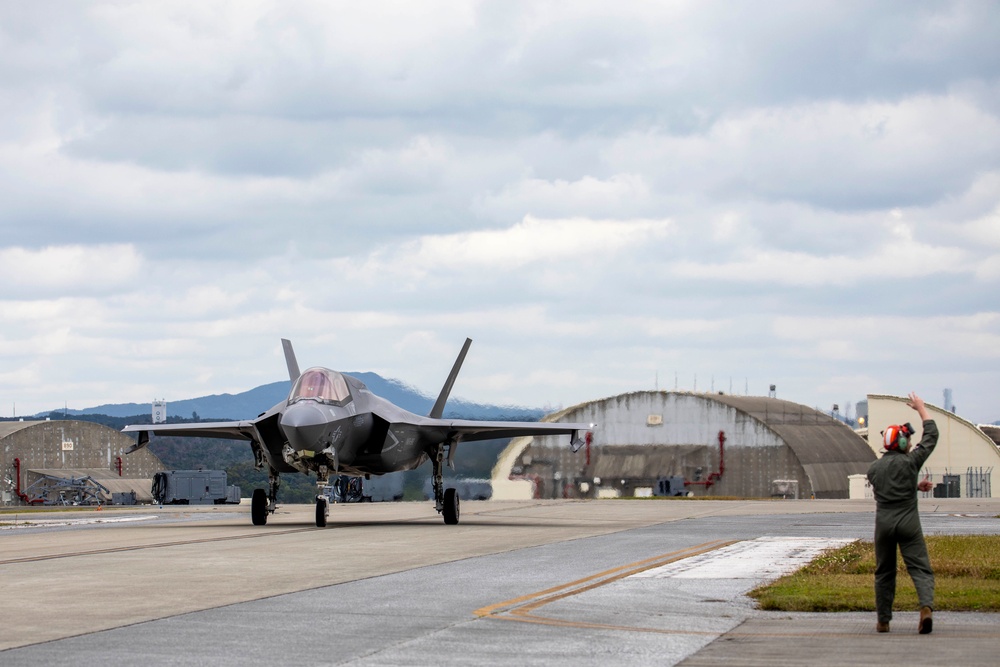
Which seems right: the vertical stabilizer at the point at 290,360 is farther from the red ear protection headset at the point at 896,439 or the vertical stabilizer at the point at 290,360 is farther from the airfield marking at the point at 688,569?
the red ear protection headset at the point at 896,439

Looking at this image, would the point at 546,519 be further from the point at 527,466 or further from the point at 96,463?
the point at 96,463

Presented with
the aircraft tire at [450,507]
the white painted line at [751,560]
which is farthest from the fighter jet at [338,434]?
the white painted line at [751,560]

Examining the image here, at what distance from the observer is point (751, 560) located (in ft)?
56.1

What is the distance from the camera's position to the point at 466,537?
909 inches

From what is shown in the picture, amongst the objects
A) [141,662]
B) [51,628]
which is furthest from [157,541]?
[141,662]

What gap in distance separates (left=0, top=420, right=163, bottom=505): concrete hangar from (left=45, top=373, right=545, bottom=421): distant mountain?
1050 centimetres

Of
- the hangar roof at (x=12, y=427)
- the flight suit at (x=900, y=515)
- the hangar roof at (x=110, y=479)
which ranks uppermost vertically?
the hangar roof at (x=12, y=427)

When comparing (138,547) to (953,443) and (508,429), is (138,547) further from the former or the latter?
(953,443)

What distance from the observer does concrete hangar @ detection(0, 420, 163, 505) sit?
7019cm

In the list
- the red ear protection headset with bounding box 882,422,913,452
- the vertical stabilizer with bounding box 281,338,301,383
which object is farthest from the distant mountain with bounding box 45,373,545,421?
the red ear protection headset with bounding box 882,422,913,452

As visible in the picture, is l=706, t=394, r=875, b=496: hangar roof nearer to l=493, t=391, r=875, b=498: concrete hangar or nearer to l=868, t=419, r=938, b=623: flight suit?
l=493, t=391, r=875, b=498: concrete hangar

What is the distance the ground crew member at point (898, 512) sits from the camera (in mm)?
10062

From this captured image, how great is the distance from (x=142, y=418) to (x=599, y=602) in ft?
411

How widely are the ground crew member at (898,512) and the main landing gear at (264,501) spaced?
19.8 metres
